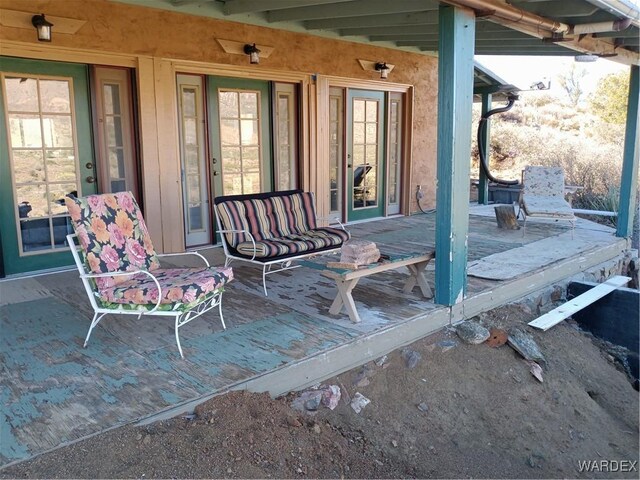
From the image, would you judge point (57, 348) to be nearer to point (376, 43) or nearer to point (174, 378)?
point (174, 378)

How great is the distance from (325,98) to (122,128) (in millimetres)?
2776

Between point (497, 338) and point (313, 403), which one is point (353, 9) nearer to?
point (497, 338)

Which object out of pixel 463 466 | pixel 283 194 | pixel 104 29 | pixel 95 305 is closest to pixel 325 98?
pixel 283 194

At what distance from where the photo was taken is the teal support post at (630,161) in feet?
21.9

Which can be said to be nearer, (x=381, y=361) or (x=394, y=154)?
(x=381, y=361)

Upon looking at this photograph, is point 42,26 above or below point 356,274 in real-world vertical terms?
above

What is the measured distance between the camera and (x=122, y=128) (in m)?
5.41

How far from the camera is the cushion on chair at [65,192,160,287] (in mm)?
3447

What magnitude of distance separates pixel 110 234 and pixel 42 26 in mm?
2163

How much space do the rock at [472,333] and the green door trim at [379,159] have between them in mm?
4002

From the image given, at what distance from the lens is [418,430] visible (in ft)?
10.1

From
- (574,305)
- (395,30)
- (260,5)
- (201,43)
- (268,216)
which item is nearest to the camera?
(574,305)

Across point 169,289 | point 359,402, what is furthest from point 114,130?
point 359,402

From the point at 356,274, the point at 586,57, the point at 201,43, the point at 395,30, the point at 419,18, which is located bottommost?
the point at 356,274
